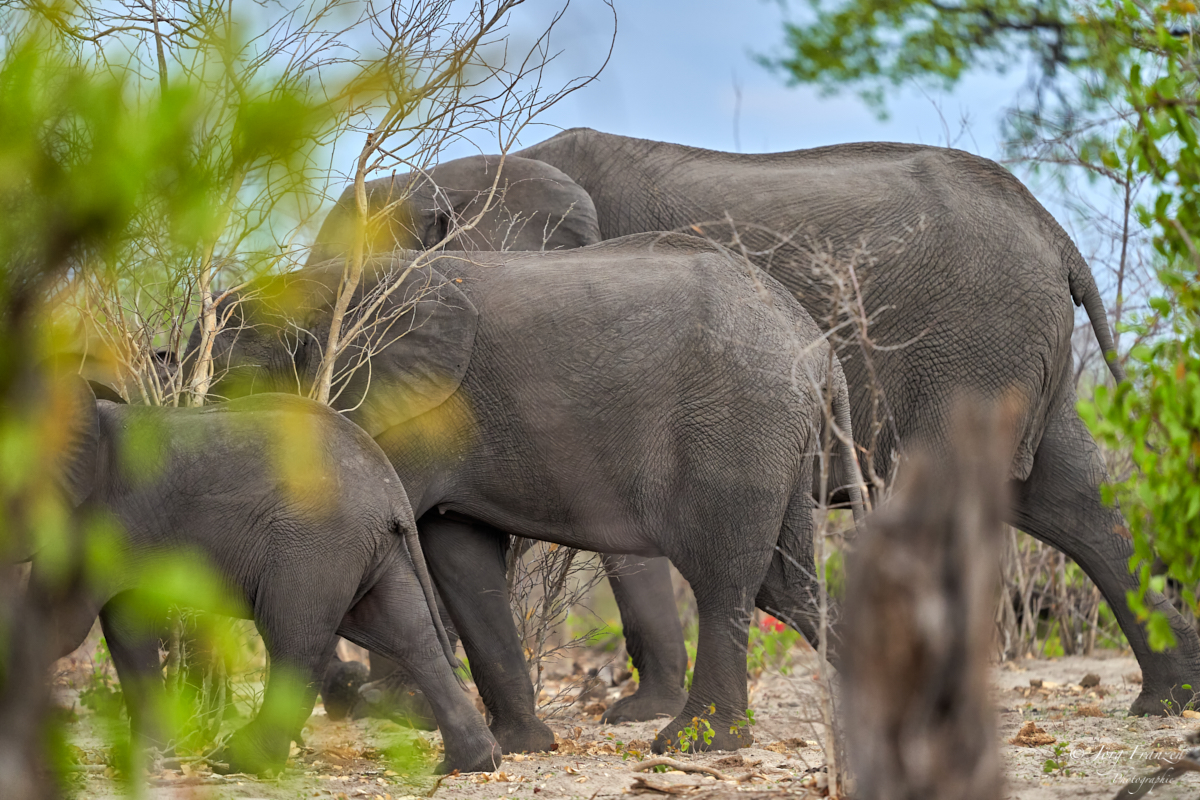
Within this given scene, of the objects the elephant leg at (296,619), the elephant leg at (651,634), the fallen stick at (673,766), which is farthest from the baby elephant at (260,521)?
the elephant leg at (651,634)

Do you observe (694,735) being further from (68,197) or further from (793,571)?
(68,197)

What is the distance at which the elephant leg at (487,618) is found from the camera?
5402mm

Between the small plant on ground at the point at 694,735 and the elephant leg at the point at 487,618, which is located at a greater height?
the elephant leg at the point at 487,618

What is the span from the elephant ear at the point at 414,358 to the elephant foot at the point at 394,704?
1.60 m

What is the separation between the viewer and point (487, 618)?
18.5ft

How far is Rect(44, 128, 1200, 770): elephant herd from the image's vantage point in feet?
15.0

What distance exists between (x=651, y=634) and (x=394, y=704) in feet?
4.54

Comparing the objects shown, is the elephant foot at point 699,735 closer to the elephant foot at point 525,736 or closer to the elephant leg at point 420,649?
the elephant foot at point 525,736

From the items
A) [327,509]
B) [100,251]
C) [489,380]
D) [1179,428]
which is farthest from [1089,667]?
[100,251]

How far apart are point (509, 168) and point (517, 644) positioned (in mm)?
2461

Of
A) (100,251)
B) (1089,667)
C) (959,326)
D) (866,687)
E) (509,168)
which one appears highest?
(509,168)

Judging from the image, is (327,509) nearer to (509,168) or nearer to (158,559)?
(158,559)

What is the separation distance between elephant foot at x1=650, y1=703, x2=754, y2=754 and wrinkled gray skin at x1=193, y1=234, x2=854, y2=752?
0.08 ft

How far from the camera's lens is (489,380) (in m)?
5.60
